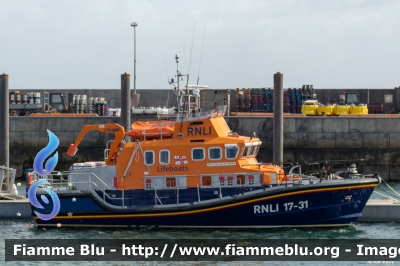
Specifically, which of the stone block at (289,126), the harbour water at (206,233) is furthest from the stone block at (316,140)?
the harbour water at (206,233)

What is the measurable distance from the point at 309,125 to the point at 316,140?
2.13ft

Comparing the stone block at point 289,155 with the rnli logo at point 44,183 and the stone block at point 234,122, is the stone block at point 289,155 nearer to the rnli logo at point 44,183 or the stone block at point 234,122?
the stone block at point 234,122

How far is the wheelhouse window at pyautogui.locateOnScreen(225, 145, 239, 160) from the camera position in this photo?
2239cm

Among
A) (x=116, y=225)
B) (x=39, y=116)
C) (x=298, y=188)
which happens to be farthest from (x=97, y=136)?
(x=298, y=188)

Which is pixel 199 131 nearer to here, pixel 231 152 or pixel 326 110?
pixel 231 152

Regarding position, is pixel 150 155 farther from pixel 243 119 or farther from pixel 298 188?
pixel 243 119

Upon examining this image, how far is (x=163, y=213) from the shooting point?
22516mm

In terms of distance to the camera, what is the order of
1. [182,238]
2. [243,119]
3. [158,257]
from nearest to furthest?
[158,257]
[182,238]
[243,119]

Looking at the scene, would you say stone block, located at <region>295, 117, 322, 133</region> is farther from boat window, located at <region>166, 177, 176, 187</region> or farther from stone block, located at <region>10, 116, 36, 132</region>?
boat window, located at <region>166, 177, 176, 187</region>

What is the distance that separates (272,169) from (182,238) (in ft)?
10.1

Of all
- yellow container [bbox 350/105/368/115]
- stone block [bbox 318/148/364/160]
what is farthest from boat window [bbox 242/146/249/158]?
yellow container [bbox 350/105/368/115]

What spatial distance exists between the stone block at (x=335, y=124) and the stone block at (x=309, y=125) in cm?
19

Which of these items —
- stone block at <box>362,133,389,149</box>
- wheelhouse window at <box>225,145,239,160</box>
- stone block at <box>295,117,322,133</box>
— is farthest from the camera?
stone block at <box>295,117,322,133</box>

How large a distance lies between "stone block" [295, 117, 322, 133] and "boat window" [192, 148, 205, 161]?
11945 mm
